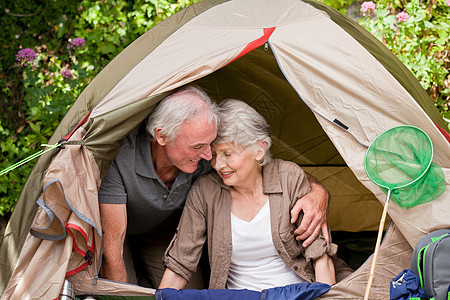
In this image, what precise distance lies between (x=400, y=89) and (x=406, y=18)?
1963 millimetres

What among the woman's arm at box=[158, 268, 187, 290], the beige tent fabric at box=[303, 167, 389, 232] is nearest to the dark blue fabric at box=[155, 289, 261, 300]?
the woman's arm at box=[158, 268, 187, 290]

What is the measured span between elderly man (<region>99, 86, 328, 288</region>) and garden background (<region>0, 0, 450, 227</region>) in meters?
1.46

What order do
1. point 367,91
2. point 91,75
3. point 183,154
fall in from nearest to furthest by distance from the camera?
point 367,91 < point 183,154 < point 91,75

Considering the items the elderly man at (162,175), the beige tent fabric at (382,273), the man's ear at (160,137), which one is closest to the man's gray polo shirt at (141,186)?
the elderly man at (162,175)

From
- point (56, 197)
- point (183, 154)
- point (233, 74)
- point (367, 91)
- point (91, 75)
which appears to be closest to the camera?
point (56, 197)

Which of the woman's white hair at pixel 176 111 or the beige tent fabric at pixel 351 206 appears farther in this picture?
the beige tent fabric at pixel 351 206

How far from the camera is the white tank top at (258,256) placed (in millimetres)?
2303

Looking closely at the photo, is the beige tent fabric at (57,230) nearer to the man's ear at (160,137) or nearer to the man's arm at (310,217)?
the man's ear at (160,137)

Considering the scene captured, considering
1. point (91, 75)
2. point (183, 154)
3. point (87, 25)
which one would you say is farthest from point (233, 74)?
point (87, 25)

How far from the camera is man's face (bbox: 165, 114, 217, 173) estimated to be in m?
2.21

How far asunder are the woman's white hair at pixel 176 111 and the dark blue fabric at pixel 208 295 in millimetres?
593

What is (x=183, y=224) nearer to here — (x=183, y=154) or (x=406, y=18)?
(x=183, y=154)

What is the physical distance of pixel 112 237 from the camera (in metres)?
2.24

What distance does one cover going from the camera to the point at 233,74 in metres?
2.97
